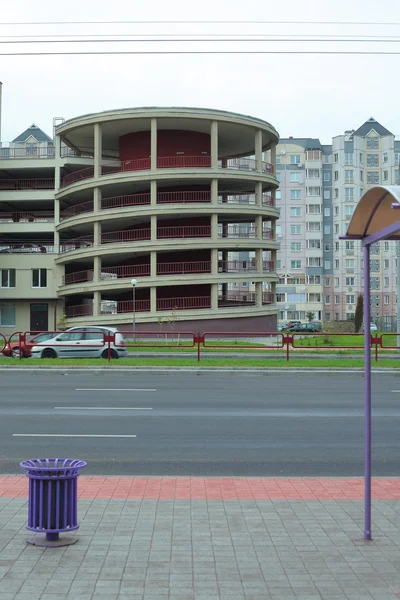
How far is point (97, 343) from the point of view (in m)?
29.0

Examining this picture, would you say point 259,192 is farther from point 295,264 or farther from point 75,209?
point 295,264

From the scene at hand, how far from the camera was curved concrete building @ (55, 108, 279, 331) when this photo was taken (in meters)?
51.3

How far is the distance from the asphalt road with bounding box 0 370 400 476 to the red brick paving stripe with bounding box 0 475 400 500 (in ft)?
2.35

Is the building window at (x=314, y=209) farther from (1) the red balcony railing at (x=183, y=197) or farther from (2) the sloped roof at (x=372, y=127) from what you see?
(1) the red balcony railing at (x=183, y=197)

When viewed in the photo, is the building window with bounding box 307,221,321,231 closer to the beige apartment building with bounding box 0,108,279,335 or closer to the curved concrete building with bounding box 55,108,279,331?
the beige apartment building with bounding box 0,108,279,335

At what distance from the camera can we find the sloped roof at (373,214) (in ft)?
21.3

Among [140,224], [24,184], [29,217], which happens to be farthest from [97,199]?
[29,217]

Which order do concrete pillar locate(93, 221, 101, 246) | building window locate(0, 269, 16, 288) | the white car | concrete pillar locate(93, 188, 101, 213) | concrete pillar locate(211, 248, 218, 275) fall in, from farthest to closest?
building window locate(0, 269, 16, 288) < concrete pillar locate(93, 188, 101, 213) < concrete pillar locate(93, 221, 101, 246) < concrete pillar locate(211, 248, 218, 275) < the white car

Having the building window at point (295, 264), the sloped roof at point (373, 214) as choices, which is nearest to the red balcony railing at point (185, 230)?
the sloped roof at point (373, 214)

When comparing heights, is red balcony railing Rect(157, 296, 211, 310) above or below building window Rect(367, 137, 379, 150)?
below

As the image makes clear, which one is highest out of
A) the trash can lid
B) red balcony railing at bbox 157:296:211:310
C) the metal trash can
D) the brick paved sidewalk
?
Result: red balcony railing at bbox 157:296:211:310

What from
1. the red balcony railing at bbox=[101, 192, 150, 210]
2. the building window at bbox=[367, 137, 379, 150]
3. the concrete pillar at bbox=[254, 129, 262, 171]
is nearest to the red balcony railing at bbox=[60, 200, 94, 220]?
the red balcony railing at bbox=[101, 192, 150, 210]

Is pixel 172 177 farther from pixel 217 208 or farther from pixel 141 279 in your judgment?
pixel 141 279

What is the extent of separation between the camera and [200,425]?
1370 centimetres
